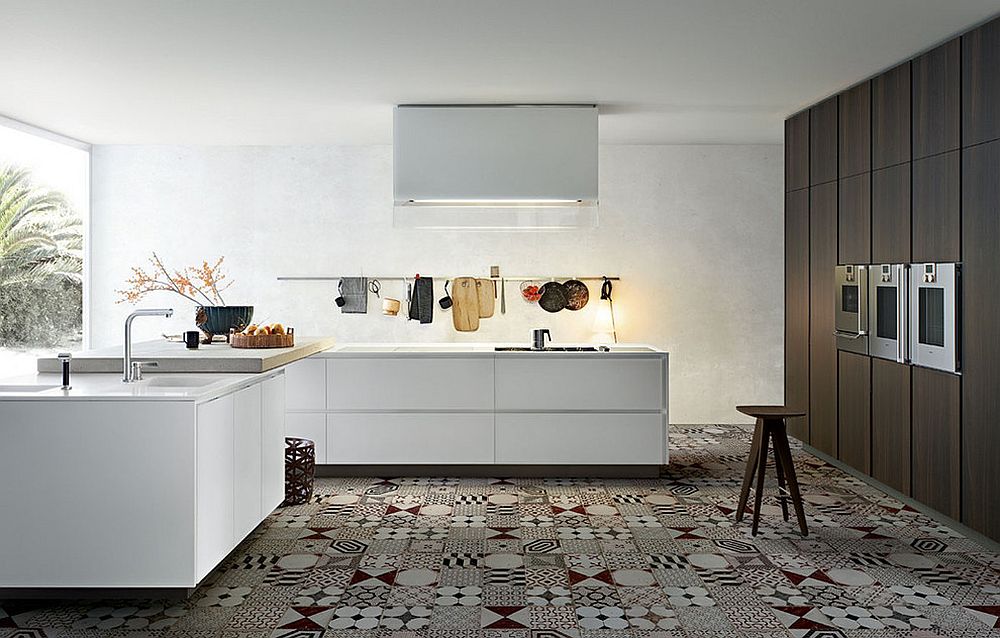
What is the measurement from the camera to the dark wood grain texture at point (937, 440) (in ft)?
16.4

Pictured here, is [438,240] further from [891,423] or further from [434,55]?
[891,423]

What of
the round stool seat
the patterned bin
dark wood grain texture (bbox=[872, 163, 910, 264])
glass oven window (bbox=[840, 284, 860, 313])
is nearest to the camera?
the round stool seat

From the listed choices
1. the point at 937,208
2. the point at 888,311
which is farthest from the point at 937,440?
the point at 937,208

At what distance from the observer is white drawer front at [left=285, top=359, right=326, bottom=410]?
643 centimetres

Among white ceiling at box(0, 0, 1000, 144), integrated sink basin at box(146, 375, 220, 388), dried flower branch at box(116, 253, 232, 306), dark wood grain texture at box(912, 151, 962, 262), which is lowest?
integrated sink basin at box(146, 375, 220, 388)

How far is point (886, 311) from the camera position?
582 centimetres

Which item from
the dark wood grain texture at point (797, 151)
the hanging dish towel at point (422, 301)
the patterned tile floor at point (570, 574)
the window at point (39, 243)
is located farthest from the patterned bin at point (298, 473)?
the dark wood grain texture at point (797, 151)

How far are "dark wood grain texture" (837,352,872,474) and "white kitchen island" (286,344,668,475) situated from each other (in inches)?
48.5

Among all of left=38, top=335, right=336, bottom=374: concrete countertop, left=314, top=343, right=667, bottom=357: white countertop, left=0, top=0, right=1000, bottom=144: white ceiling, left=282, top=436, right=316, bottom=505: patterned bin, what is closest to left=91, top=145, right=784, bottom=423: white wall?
left=0, top=0, right=1000, bottom=144: white ceiling

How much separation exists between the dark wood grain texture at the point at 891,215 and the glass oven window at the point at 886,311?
0.19 meters

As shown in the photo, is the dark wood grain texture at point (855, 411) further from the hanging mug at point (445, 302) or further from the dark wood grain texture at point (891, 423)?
the hanging mug at point (445, 302)

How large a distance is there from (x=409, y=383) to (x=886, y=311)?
3118 mm

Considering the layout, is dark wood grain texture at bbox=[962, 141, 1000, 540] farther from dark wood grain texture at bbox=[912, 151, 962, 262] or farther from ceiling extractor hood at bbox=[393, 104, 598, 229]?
ceiling extractor hood at bbox=[393, 104, 598, 229]

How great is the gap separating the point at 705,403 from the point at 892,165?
3.77 m
